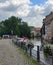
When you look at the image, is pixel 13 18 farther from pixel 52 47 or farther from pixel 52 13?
pixel 52 47

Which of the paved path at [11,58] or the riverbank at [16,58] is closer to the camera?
the riverbank at [16,58]

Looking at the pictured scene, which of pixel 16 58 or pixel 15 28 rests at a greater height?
pixel 15 28

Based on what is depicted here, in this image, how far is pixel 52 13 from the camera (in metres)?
110

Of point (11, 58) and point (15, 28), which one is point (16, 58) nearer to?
point (11, 58)

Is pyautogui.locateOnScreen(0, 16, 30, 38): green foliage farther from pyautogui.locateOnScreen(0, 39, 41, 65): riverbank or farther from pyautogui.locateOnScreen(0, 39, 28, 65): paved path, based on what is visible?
pyautogui.locateOnScreen(0, 39, 41, 65): riverbank

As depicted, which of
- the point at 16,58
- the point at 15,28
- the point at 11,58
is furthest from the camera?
the point at 15,28

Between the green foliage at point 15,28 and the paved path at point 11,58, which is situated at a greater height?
the green foliage at point 15,28

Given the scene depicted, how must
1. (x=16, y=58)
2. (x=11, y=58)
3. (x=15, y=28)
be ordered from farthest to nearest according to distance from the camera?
(x=15, y=28)
(x=11, y=58)
(x=16, y=58)

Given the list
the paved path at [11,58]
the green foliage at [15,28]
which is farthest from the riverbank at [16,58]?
the green foliage at [15,28]

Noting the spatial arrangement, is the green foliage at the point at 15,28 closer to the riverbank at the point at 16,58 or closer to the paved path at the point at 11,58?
the paved path at the point at 11,58

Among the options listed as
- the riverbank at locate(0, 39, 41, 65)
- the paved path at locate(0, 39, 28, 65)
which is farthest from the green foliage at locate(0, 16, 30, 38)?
the riverbank at locate(0, 39, 41, 65)

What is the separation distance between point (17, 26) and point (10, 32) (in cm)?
608

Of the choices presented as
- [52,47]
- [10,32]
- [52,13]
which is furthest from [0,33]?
[52,47]

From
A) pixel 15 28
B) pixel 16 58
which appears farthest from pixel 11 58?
pixel 15 28
